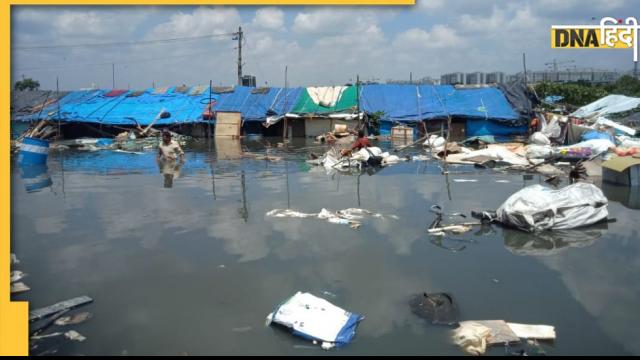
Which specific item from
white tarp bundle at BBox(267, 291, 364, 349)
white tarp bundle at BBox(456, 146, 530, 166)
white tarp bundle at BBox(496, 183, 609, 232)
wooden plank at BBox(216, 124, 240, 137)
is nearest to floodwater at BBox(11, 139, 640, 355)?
white tarp bundle at BBox(267, 291, 364, 349)

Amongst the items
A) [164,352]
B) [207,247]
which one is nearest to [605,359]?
[164,352]

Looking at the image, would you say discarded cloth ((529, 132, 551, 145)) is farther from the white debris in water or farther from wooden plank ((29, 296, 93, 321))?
the white debris in water

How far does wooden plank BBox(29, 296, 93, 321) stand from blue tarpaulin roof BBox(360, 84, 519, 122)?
24134 millimetres

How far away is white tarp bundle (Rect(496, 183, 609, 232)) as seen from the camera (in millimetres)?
8523

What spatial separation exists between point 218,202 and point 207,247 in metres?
3.17

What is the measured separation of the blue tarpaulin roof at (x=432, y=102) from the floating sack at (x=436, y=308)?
76.3ft

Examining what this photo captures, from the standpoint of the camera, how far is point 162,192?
1211 cm

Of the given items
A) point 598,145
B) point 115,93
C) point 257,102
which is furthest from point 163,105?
point 598,145

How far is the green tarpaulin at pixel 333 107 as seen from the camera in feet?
97.8

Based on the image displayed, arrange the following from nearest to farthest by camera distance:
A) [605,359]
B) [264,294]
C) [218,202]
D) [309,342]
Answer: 1. [605,359]
2. [309,342]
3. [264,294]
4. [218,202]

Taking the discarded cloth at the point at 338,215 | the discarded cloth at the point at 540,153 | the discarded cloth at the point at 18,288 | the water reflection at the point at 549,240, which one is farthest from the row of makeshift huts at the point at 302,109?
the discarded cloth at the point at 18,288

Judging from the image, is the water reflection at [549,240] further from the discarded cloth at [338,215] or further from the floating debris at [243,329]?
the floating debris at [243,329]

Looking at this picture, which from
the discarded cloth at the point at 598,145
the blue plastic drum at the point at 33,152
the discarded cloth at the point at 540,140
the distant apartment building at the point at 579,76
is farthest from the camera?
the distant apartment building at the point at 579,76

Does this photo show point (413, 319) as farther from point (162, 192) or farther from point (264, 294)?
point (162, 192)
